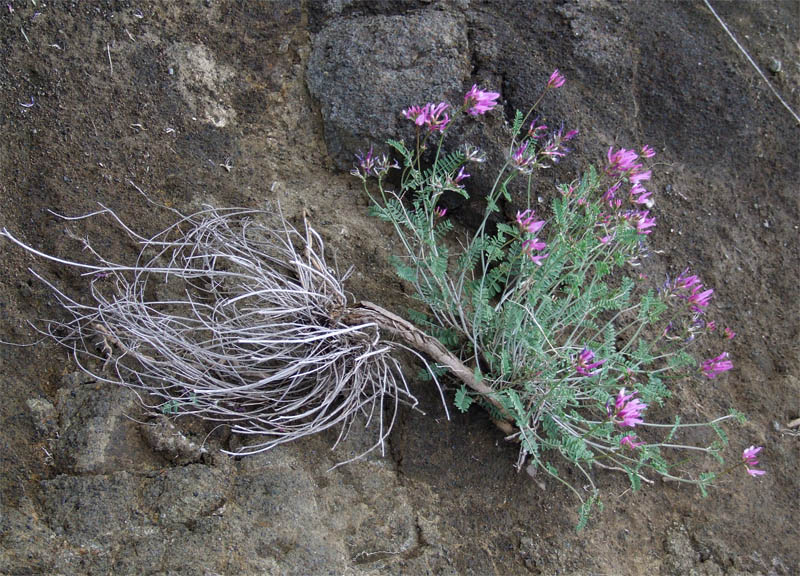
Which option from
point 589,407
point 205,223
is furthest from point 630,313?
point 205,223

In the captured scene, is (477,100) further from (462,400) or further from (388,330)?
(462,400)

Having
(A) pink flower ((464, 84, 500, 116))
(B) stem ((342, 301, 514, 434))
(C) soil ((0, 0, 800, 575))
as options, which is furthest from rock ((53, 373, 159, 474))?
(A) pink flower ((464, 84, 500, 116))

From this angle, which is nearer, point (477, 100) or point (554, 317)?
point (477, 100)

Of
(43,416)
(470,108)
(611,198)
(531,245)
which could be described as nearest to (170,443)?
(43,416)

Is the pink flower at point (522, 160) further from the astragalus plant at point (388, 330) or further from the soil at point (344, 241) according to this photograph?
the soil at point (344, 241)

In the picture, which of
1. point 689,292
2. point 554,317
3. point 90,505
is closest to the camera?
point 90,505

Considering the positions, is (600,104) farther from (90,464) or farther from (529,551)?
(90,464)

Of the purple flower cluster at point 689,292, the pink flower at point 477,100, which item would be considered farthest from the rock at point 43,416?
the purple flower cluster at point 689,292
